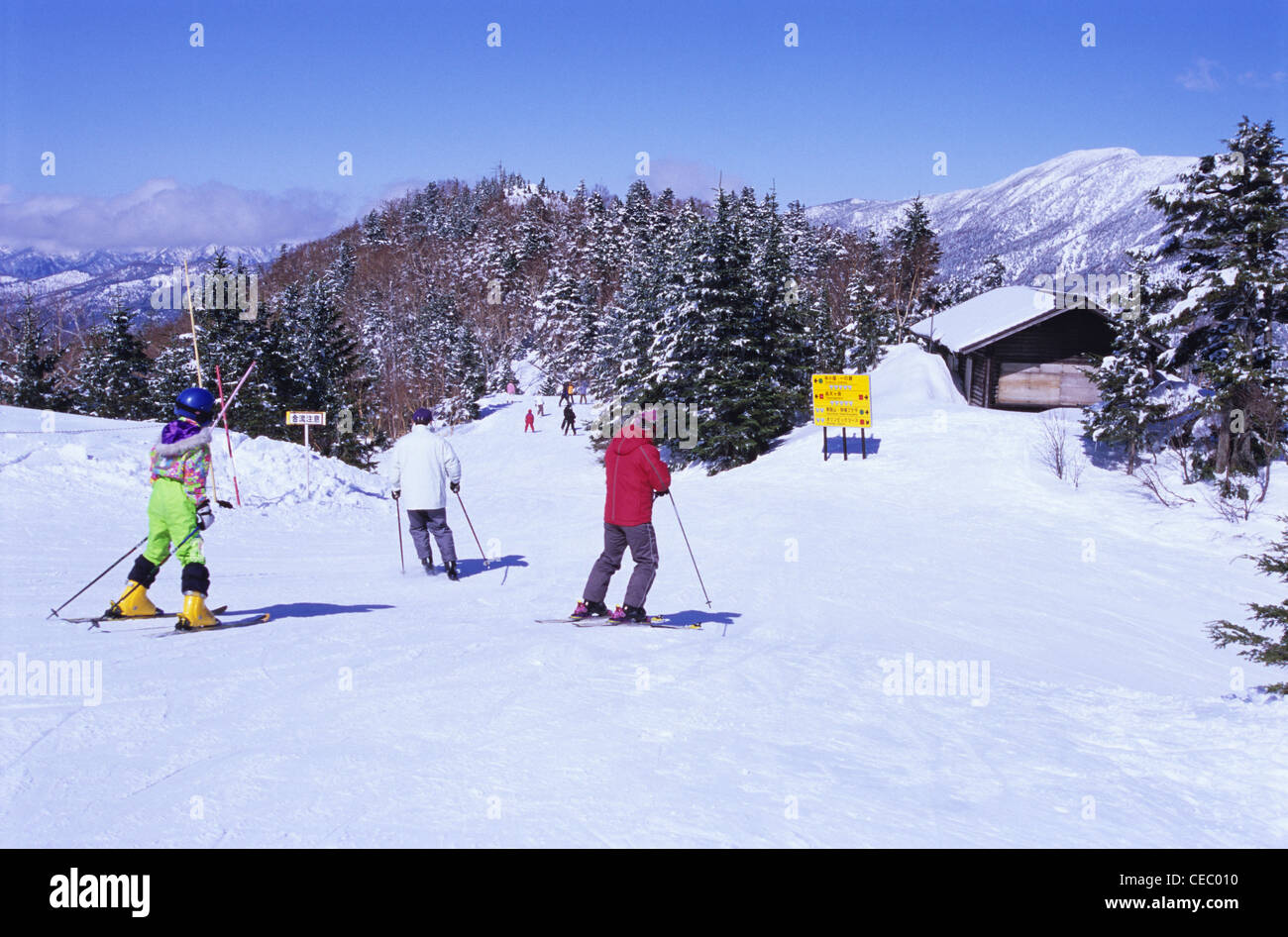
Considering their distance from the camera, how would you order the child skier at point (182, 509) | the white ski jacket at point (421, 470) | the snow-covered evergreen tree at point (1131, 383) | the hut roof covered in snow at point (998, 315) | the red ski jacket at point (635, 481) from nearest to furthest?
1. the child skier at point (182, 509)
2. the red ski jacket at point (635, 481)
3. the white ski jacket at point (421, 470)
4. the snow-covered evergreen tree at point (1131, 383)
5. the hut roof covered in snow at point (998, 315)

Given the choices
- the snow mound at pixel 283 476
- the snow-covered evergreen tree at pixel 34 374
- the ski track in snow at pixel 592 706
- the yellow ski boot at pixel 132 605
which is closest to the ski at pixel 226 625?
the ski track in snow at pixel 592 706

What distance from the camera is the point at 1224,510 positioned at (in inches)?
754

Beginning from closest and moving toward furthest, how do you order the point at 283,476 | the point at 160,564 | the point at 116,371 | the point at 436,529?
the point at 160,564 → the point at 436,529 → the point at 283,476 → the point at 116,371

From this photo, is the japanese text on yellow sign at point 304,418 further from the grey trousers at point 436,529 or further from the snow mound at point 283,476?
the grey trousers at point 436,529

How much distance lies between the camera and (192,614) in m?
6.52

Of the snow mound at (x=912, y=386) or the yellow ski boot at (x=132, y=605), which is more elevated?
the snow mound at (x=912, y=386)

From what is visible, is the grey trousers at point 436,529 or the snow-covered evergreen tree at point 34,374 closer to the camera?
the grey trousers at point 436,529

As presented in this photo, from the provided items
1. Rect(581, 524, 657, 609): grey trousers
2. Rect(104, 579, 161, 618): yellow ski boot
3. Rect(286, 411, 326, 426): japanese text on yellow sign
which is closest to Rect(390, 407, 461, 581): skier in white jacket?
Rect(581, 524, 657, 609): grey trousers

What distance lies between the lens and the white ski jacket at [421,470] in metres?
9.95

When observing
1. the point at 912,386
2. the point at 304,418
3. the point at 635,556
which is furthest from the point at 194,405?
the point at 912,386

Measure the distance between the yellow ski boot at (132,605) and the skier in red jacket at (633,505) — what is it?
3.73 meters

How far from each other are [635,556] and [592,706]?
7.72 feet

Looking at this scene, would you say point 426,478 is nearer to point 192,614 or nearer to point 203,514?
point 203,514
